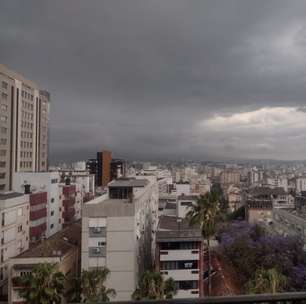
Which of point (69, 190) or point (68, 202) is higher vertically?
point (69, 190)

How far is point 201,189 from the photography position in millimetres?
74438

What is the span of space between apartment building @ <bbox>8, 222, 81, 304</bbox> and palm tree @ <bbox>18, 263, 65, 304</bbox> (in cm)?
249

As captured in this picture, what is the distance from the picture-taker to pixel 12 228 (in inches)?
864

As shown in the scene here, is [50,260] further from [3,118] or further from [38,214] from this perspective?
[3,118]

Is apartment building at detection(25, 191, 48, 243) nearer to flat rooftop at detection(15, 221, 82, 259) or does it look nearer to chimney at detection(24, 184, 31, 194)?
chimney at detection(24, 184, 31, 194)

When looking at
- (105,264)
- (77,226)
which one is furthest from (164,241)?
(77,226)

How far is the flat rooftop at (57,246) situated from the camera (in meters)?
18.7

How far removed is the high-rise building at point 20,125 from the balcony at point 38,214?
731 centimetres

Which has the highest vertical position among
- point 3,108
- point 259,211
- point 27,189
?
point 3,108

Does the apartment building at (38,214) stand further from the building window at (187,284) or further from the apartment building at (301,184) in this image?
the apartment building at (301,184)

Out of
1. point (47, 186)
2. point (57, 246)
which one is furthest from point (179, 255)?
point (47, 186)

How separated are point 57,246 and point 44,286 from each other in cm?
872

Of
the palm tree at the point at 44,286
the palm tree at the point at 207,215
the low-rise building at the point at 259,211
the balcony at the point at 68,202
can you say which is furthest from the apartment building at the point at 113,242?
the low-rise building at the point at 259,211

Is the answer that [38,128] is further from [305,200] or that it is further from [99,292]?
[305,200]
